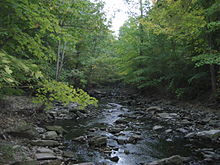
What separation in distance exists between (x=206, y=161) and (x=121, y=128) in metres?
3.89

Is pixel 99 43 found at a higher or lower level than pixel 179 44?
higher

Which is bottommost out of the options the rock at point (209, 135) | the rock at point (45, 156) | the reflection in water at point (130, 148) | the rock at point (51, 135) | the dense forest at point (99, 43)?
the reflection in water at point (130, 148)

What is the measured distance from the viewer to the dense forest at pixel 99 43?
3.52 meters

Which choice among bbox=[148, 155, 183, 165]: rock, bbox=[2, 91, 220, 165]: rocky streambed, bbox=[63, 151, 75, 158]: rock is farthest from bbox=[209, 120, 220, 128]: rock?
bbox=[63, 151, 75, 158]: rock

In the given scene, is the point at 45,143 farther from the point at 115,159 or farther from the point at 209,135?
the point at 209,135

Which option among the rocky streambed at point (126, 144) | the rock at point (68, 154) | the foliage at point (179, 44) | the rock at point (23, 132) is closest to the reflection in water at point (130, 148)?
the rocky streambed at point (126, 144)

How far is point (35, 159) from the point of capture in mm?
4223

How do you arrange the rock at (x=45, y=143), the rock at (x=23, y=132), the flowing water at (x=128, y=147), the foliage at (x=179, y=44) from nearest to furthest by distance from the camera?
the flowing water at (x=128, y=147) < the rock at (x=45, y=143) < the rock at (x=23, y=132) < the foliage at (x=179, y=44)

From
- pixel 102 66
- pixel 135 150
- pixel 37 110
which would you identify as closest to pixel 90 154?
pixel 135 150

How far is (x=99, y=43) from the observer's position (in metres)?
19.7

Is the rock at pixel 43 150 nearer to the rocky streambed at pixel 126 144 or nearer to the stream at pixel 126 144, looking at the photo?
the rocky streambed at pixel 126 144

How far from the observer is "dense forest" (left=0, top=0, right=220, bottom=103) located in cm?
352

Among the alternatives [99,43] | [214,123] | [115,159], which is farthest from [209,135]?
[99,43]

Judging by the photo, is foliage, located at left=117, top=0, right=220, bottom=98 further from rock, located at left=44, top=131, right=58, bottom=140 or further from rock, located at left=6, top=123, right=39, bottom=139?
rock, located at left=6, top=123, right=39, bottom=139
